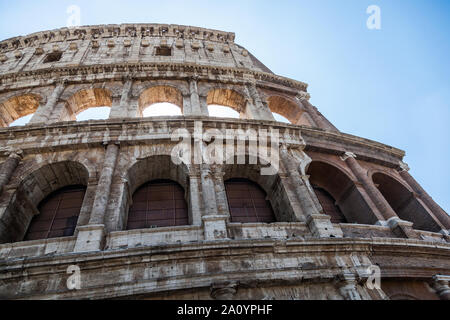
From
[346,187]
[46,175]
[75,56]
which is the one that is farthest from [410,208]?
[75,56]

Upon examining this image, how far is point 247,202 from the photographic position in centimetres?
813

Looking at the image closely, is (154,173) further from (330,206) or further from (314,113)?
(314,113)

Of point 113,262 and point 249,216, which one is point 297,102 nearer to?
point 249,216

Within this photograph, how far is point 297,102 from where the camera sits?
41.3ft

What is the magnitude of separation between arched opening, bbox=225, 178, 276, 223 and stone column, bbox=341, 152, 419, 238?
3.06 meters

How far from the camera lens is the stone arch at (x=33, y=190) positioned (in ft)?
21.8

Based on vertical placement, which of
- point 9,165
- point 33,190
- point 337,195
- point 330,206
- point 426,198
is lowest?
point 426,198

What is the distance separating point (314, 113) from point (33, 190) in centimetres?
1026

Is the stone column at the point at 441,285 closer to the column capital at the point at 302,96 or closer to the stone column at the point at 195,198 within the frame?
the stone column at the point at 195,198

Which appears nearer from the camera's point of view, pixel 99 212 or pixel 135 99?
pixel 99 212

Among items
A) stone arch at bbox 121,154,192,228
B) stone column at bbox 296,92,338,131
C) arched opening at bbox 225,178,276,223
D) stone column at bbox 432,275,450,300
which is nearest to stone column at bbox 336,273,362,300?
stone column at bbox 432,275,450,300

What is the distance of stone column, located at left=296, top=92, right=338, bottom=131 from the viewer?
11406 millimetres

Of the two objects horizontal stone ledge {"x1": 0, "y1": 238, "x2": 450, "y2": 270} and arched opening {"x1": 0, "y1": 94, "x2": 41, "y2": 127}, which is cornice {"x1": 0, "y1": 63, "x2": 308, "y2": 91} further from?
horizontal stone ledge {"x1": 0, "y1": 238, "x2": 450, "y2": 270}

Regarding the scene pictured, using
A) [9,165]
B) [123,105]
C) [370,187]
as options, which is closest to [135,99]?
[123,105]
